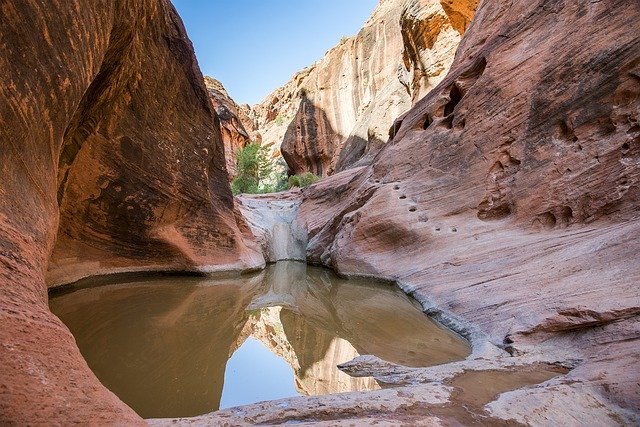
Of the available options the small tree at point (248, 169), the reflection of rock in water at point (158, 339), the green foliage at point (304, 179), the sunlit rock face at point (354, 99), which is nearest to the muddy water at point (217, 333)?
the reflection of rock in water at point (158, 339)

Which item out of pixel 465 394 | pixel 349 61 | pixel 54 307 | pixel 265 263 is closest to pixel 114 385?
pixel 465 394

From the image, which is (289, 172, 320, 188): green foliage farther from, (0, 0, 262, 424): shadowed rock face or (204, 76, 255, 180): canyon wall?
(0, 0, 262, 424): shadowed rock face

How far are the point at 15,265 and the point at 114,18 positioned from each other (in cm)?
386

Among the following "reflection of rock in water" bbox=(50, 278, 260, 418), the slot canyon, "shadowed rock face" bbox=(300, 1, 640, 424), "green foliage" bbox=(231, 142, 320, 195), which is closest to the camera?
the slot canyon

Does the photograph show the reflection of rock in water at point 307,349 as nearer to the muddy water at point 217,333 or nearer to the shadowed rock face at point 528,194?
the muddy water at point 217,333

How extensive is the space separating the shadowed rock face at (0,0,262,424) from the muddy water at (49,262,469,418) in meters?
0.98

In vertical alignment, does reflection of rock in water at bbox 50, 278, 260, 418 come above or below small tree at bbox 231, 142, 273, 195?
below

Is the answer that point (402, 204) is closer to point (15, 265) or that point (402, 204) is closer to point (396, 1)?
point (15, 265)

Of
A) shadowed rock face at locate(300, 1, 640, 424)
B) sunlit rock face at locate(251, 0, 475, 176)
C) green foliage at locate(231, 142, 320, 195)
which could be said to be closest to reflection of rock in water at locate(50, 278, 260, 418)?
shadowed rock face at locate(300, 1, 640, 424)

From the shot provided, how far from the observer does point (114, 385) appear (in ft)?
9.73

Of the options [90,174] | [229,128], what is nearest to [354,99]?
[229,128]

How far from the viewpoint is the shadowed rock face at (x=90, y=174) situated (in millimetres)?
1840

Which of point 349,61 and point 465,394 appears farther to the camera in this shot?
point 349,61

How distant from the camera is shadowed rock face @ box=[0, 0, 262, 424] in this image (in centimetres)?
184
